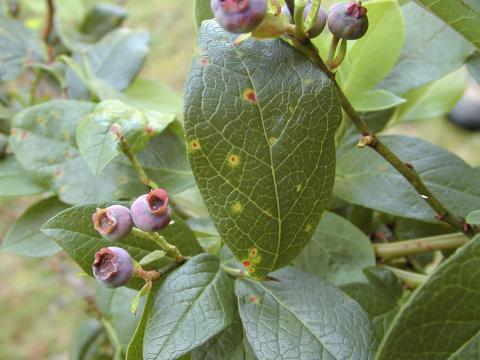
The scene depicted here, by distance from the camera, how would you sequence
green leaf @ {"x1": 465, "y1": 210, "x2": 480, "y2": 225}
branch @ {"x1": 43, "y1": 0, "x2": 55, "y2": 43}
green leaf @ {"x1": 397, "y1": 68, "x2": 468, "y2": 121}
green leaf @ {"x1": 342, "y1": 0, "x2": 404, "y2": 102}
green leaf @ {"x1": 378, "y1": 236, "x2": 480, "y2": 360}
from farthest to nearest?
branch @ {"x1": 43, "y1": 0, "x2": 55, "y2": 43}, green leaf @ {"x1": 397, "y1": 68, "x2": 468, "y2": 121}, green leaf @ {"x1": 342, "y1": 0, "x2": 404, "y2": 102}, green leaf @ {"x1": 465, "y1": 210, "x2": 480, "y2": 225}, green leaf @ {"x1": 378, "y1": 236, "x2": 480, "y2": 360}

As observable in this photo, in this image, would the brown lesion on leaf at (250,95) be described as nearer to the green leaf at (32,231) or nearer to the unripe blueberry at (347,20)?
the unripe blueberry at (347,20)

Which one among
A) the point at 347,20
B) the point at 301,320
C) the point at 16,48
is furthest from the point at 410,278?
the point at 16,48

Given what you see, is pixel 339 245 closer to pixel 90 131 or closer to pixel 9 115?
pixel 90 131

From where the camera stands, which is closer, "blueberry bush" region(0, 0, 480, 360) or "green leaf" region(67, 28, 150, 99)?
"blueberry bush" region(0, 0, 480, 360)

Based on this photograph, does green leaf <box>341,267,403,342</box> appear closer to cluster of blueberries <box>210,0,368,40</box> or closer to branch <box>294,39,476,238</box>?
branch <box>294,39,476,238</box>

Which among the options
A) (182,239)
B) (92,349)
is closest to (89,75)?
(182,239)

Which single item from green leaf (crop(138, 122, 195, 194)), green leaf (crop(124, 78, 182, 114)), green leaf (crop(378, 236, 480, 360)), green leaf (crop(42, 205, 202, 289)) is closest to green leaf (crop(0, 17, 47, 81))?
green leaf (crop(124, 78, 182, 114))

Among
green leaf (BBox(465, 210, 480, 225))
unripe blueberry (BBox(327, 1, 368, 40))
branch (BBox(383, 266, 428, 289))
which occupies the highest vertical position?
unripe blueberry (BBox(327, 1, 368, 40))

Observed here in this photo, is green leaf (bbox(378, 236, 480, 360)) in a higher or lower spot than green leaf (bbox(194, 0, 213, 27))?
lower
